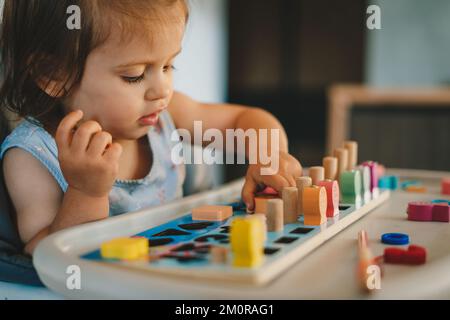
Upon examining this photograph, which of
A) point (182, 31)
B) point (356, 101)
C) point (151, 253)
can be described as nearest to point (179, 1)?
point (182, 31)

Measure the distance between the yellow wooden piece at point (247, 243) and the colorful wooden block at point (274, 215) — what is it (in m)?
0.10

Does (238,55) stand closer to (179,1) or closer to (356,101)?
(356,101)

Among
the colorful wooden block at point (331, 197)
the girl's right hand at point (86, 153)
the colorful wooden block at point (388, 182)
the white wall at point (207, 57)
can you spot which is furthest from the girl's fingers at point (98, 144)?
the white wall at point (207, 57)

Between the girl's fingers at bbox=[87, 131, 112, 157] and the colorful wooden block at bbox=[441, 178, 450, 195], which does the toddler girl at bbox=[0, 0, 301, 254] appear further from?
the colorful wooden block at bbox=[441, 178, 450, 195]

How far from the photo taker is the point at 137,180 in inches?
36.5

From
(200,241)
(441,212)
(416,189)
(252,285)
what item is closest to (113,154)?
(200,241)

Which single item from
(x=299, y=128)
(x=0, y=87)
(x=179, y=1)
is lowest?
(x=299, y=128)

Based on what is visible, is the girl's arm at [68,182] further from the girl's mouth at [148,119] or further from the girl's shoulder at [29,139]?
the girl's mouth at [148,119]

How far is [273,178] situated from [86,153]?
230mm

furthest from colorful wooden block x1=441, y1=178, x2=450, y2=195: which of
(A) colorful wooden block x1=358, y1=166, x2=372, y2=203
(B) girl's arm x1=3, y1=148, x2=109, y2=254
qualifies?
(B) girl's arm x1=3, y1=148, x2=109, y2=254

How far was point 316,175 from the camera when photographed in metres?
0.74

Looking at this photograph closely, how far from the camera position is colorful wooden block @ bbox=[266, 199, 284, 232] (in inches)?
23.1
